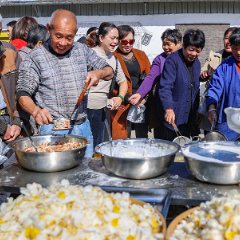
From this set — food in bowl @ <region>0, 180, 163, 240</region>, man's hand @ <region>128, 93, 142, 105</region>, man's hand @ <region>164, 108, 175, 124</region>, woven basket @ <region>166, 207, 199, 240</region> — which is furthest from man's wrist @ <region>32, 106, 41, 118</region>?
man's hand @ <region>128, 93, 142, 105</region>

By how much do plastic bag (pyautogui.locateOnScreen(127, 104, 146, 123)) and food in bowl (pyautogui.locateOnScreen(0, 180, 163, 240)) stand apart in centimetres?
253

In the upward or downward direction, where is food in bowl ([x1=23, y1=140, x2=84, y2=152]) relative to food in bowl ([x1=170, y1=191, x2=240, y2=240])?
upward

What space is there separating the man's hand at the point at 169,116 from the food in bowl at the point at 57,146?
116 cm

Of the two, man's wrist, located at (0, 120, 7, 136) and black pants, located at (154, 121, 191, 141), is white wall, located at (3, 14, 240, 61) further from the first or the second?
man's wrist, located at (0, 120, 7, 136)

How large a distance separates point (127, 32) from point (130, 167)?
2500 millimetres

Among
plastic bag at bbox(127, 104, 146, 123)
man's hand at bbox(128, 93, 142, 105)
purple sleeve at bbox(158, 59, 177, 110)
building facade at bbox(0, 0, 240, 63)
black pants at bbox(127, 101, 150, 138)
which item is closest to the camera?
purple sleeve at bbox(158, 59, 177, 110)

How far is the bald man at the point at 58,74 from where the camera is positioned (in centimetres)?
202

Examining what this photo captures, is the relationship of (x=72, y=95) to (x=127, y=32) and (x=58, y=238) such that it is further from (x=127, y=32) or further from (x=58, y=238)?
(x=127, y=32)

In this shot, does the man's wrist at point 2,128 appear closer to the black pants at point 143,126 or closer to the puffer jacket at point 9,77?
the puffer jacket at point 9,77

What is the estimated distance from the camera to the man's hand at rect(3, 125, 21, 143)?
2098mm

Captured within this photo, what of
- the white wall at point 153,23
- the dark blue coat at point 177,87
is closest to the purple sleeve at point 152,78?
the dark blue coat at point 177,87

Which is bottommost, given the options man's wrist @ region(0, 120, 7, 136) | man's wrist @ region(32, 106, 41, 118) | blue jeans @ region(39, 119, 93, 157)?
blue jeans @ region(39, 119, 93, 157)

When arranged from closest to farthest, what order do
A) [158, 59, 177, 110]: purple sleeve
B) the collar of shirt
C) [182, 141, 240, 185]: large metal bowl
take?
[182, 141, 240, 185]: large metal bowl
the collar of shirt
[158, 59, 177, 110]: purple sleeve

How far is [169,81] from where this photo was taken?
299cm
